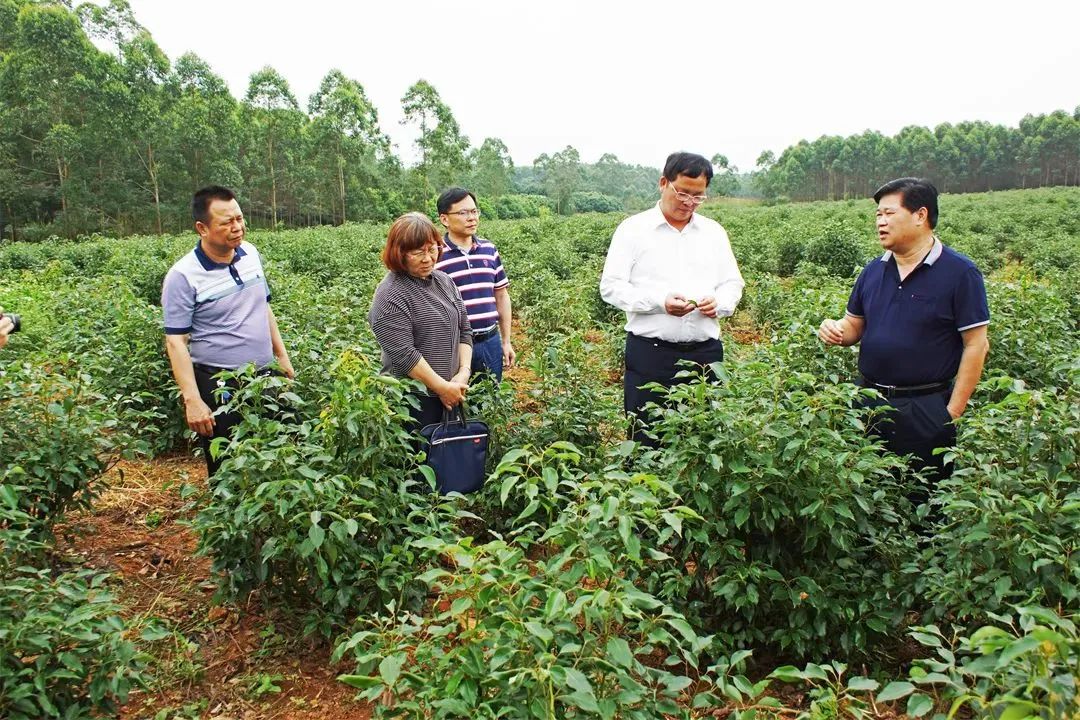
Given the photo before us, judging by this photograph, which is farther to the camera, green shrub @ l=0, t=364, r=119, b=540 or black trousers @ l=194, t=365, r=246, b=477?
black trousers @ l=194, t=365, r=246, b=477

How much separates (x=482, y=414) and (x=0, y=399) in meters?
2.29

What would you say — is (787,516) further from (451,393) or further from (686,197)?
(686,197)

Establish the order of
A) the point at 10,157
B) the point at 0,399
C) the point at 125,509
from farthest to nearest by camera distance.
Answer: the point at 10,157 < the point at 125,509 < the point at 0,399

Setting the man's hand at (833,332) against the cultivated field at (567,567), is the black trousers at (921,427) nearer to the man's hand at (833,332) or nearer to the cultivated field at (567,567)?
the cultivated field at (567,567)

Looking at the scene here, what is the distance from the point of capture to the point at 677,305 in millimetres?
3311

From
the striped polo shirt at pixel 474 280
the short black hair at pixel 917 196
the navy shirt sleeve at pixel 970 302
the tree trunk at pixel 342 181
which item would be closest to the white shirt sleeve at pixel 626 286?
the striped polo shirt at pixel 474 280

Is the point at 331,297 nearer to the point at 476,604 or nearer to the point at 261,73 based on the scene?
the point at 476,604

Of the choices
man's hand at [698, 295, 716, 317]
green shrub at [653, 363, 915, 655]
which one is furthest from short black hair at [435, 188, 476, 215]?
green shrub at [653, 363, 915, 655]

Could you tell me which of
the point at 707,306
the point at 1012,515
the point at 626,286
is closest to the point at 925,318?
the point at 707,306

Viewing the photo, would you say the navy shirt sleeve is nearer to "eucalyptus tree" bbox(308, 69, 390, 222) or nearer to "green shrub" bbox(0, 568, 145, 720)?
"green shrub" bbox(0, 568, 145, 720)

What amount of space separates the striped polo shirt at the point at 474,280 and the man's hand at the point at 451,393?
2.60 ft

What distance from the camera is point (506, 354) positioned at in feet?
14.6

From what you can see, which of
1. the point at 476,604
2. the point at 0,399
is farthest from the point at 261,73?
the point at 476,604

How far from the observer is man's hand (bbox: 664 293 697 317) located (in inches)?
130
